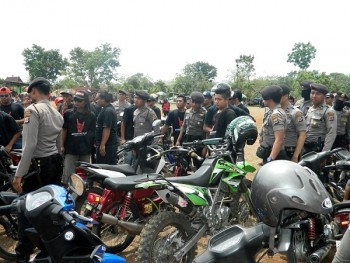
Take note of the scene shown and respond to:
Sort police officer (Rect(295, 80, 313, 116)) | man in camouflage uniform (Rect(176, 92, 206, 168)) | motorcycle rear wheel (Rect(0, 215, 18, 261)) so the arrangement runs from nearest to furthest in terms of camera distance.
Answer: motorcycle rear wheel (Rect(0, 215, 18, 261))
police officer (Rect(295, 80, 313, 116))
man in camouflage uniform (Rect(176, 92, 206, 168))

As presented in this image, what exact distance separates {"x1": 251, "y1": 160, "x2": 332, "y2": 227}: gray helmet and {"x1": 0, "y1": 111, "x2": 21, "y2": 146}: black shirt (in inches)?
162

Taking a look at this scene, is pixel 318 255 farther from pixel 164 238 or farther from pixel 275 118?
pixel 275 118

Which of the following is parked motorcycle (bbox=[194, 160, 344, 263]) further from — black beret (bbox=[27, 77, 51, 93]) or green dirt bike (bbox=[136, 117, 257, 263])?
black beret (bbox=[27, 77, 51, 93])

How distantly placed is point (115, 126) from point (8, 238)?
2563 mm

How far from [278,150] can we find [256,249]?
8.27 ft

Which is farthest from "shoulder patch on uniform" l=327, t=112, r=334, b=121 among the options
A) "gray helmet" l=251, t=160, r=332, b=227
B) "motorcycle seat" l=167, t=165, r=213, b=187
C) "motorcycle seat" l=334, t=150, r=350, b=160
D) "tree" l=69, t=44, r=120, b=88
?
"tree" l=69, t=44, r=120, b=88

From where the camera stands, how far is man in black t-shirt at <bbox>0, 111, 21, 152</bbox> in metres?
4.90

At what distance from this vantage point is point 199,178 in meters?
3.38

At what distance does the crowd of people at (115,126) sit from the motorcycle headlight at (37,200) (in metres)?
0.95

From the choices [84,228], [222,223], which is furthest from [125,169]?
[84,228]

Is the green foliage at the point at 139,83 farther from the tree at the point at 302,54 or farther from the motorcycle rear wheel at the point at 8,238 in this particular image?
the motorcycle rear wheel at the point at 8,238

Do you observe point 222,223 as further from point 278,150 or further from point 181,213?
point 278,150

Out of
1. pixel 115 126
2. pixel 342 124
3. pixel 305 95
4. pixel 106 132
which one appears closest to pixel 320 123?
pixel 342 124

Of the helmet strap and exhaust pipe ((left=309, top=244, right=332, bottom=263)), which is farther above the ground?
the helmet strap
